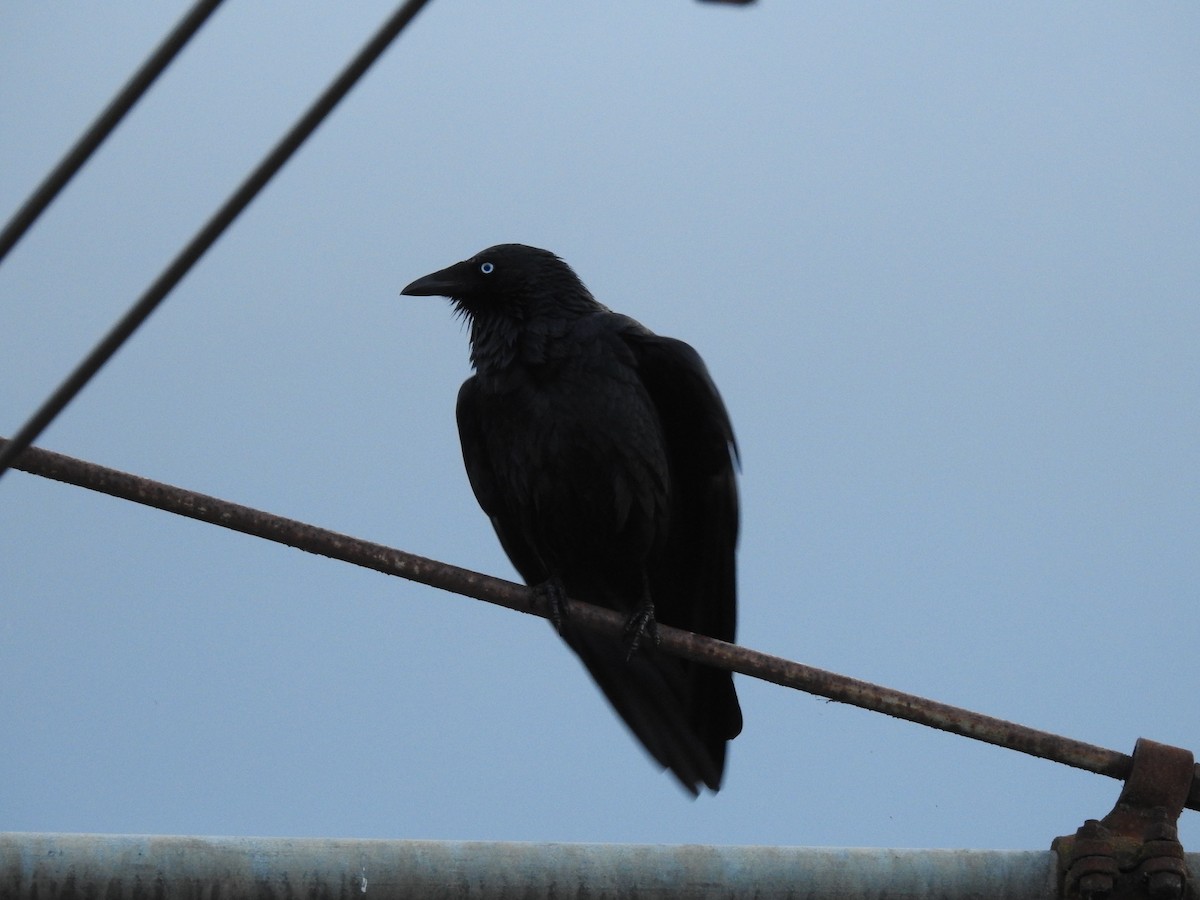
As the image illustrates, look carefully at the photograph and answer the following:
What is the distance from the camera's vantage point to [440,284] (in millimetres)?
6098

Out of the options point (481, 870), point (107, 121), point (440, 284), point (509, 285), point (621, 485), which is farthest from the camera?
point (440, 284)

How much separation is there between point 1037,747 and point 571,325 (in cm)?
264

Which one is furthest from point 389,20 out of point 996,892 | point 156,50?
point 996,892

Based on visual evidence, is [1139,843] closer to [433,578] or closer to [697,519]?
[433,578]

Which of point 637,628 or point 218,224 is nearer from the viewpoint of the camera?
point 218,224

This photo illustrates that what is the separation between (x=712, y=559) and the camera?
18.6 ft

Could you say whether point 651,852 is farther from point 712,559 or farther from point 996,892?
point 712,559

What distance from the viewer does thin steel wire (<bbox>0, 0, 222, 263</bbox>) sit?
1.78 m

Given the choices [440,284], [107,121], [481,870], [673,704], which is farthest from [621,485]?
[107,121]

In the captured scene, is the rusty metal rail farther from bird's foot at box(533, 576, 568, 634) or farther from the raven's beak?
the raven's beak

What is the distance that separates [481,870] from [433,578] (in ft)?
2.93

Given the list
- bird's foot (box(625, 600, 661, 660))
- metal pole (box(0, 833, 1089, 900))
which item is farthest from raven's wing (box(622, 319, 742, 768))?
metal pole (box(0, 833, 1089, 900))

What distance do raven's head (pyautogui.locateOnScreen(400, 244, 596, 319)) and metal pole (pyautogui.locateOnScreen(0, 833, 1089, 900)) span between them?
2796 mm

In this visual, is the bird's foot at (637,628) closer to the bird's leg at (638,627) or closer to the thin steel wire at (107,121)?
the bird's leg at (638,627)
